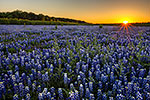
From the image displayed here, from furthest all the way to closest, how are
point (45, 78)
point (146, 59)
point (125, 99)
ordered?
point (146, 59), point (45, 78), point (125, 99)

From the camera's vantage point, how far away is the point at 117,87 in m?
2.37

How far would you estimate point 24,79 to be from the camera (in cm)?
279

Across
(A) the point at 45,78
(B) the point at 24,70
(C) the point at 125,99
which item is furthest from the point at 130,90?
(B) the point at 24,70

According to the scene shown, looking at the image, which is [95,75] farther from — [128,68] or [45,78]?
[45,78]

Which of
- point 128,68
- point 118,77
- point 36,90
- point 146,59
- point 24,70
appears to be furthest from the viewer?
point 146,59

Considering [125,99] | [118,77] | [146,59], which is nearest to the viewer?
[125,99]

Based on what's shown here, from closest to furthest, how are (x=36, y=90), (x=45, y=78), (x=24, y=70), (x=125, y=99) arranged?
(x=125, y=99)
(x=36, y=90)
(x=45, y=78)
(x=24, y=70)

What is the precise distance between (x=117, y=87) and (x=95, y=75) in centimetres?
65

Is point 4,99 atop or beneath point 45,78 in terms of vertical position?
beneath

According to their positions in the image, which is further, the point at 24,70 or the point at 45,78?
the point at 24,70

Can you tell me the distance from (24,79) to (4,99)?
541 millimetres

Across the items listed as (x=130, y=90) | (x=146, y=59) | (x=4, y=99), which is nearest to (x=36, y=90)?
(x=4, y=99)

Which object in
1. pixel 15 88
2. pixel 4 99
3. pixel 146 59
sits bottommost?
pixel 4 99

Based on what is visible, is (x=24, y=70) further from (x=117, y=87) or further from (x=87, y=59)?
(x=117, y=87)
